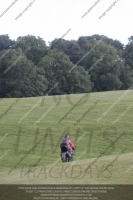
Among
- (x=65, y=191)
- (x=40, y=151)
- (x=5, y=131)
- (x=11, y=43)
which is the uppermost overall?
(x=11, y=43)

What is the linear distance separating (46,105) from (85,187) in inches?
1820

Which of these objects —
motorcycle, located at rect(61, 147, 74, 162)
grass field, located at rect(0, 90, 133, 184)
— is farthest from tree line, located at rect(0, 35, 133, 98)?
motorcycle, located at rect(61, 147, 74, 162)

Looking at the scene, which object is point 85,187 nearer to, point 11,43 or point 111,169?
point 111,169

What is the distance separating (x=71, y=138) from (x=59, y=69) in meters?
63.7

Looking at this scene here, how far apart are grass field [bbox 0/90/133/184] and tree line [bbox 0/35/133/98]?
33.1 meters

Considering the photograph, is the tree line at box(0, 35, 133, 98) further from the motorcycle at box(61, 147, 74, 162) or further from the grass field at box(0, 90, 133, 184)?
the motorcycle at box(61, 147, 74, 162)

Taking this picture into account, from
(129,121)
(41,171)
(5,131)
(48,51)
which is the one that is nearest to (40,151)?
(5,131)

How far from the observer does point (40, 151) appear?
39.0m

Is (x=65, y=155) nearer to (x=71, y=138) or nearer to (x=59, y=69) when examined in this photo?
(x=71, y=138)

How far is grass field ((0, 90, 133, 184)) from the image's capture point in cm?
1888

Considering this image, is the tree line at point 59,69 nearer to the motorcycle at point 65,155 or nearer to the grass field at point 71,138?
the grass field at point 71,138

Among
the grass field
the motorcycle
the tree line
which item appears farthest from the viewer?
the tree line

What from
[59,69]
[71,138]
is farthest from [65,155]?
[59,69]

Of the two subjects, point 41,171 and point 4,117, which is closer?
point 41,171
